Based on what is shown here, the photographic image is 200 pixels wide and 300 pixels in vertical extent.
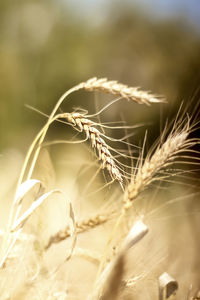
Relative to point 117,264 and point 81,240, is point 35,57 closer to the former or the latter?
point 81,240

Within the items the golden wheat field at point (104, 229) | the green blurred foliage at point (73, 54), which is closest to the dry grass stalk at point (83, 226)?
the golden wheat field at point (104, 229)

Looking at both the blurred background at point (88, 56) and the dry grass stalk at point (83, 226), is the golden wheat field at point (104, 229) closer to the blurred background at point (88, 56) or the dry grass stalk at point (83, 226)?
the dry grass stalk at point (83, 226)

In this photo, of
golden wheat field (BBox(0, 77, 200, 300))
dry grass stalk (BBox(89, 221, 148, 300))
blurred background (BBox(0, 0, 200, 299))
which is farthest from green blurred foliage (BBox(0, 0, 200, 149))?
dry grass stalk (BBox(89, 221, 148, 300))

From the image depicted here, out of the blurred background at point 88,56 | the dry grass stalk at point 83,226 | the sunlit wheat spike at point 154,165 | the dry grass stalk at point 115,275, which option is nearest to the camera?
the dry grass stalk at point 115,275

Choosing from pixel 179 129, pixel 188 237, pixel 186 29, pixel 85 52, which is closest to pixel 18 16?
pixel 85 52

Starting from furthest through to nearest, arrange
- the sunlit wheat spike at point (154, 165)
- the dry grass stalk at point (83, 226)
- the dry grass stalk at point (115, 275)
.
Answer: the dry grass stalk at point (83, 226) → the sunlit wheat spike at point (154, 165) → the dry grass stalk at point (115, 275)

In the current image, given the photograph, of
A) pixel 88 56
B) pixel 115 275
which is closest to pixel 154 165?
pixel 115 275

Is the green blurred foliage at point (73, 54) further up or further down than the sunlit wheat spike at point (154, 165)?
further down
